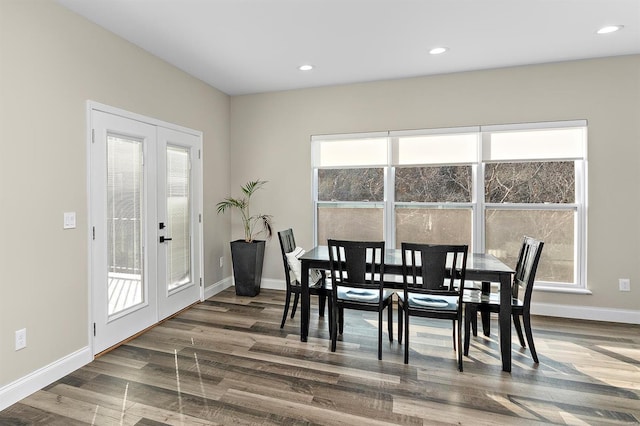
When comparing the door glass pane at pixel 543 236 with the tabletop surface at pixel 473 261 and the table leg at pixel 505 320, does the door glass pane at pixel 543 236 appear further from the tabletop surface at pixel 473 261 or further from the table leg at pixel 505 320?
the table leg at pixel 505 320

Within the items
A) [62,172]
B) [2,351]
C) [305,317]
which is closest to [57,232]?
[62,172]

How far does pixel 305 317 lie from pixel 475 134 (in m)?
2.90

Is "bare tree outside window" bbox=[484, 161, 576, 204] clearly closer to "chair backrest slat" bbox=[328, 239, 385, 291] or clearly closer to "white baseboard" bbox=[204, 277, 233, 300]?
"chair backrest slat" bbox=[328, 239, 385, 291]

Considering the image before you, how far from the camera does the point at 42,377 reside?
2.37m

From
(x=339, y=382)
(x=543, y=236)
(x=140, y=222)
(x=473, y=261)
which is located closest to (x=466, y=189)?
(x=543, y=236)

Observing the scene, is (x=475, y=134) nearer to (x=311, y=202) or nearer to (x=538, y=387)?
(x=311, y=202)

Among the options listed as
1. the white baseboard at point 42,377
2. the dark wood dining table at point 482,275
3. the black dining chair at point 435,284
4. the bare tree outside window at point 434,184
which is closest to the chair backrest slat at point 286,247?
the dark wood dining table at point 482,275

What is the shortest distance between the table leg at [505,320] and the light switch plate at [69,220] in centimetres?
337

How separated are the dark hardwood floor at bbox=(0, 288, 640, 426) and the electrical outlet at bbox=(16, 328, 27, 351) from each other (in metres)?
0.35

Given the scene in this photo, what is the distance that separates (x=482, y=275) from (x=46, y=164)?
339 centimetres

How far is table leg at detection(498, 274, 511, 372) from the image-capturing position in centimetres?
256

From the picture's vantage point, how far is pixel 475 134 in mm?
3984

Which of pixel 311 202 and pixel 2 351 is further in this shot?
pixel 311 202

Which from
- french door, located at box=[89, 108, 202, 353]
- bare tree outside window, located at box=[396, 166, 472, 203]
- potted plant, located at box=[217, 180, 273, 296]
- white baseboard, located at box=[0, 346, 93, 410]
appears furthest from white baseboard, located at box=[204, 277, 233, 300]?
bare tree outside window, located at box=[396, 166, 472, 203]
